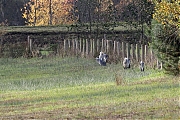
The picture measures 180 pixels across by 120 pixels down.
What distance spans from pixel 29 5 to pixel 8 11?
3605 millimetres

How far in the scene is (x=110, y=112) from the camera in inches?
573

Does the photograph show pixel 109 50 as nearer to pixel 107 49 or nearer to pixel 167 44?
pixel 107 49

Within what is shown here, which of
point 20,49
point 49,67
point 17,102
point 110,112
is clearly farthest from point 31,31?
point 110,112

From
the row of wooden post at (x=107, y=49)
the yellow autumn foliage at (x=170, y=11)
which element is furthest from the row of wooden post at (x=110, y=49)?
the yellow autumn foliage at (x=170, y=11)

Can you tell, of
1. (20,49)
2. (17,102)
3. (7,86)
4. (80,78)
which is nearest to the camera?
(17,102)

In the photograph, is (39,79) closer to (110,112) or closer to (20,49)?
(110,112)

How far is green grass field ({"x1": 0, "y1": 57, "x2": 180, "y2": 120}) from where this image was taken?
14516mm

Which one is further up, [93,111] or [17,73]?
[93,111]

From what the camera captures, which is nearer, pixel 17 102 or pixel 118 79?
pixel 17 102

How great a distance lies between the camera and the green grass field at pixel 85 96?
14516 millimetres

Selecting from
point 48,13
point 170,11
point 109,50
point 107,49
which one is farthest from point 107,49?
point 48,13

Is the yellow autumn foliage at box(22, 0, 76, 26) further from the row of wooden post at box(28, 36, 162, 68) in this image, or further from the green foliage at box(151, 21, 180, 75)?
the green foliage at box(151, 21, 180, 75)

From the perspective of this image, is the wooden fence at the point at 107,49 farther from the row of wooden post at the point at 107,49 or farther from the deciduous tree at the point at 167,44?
the deciduous tree at the point at 167,44

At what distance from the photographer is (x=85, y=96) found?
18.8 meters
